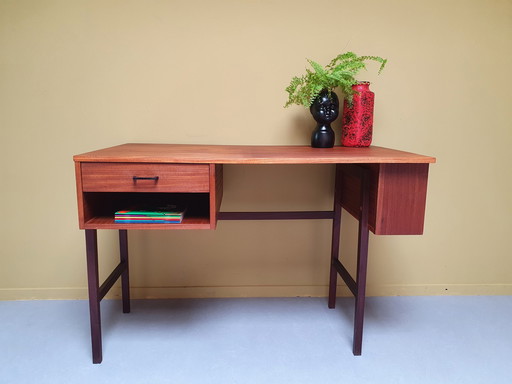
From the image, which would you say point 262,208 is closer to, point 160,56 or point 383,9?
point 160,56

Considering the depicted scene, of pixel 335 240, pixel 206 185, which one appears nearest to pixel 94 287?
pixel 206 185

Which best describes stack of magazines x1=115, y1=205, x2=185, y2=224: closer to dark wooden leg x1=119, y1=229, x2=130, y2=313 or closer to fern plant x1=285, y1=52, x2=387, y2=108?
dark wooden leg x1=119, y1=229, x2=130, y2=313

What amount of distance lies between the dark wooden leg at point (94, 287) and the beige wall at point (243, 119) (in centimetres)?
57

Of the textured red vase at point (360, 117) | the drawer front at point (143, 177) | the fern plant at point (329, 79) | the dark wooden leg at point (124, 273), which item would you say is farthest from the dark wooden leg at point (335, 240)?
the dark wooden leg at point (124, 273)

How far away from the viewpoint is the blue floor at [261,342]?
4.87 feet

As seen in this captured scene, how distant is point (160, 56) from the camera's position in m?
1.91

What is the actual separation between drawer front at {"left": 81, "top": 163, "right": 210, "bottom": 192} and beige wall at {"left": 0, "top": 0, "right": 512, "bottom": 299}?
0.64m

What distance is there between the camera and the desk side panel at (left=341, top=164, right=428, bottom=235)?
56.0 inches

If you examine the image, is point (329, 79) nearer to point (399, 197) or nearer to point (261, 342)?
point (399, 197)

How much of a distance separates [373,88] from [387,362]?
137 centimetres

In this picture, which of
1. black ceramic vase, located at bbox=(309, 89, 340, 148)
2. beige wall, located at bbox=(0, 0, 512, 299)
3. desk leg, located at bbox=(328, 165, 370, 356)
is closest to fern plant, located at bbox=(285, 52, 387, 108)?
black ceramic vase, located at bbox=(309, 89, 340, 148)

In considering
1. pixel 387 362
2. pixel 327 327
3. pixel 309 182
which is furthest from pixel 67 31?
pixel 387 362

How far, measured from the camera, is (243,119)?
6.49ft

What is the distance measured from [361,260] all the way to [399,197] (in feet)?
1.10
